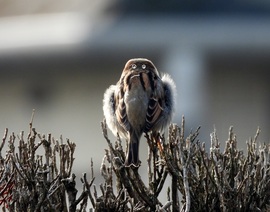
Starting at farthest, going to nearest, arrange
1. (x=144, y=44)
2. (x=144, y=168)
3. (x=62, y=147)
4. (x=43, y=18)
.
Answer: (x=43, y=18) < (x=144, y=44) < (x=144, y=168) < (x=62, y=147)

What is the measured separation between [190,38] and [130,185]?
54.6 feet

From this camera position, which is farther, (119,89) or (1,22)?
(1,22)

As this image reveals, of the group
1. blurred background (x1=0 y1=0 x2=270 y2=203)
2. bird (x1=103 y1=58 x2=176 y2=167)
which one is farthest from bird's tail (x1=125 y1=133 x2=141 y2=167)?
blurred background (x1=0 y1=0 x2=270 y2=203)

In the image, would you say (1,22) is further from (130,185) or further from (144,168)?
(130,185)

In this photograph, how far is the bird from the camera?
9.34 metres

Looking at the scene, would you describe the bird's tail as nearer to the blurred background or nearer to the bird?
the bird

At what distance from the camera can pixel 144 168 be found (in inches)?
837

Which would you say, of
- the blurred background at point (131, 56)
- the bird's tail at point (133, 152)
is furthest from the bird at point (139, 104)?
the blurred background at point (131, 56)

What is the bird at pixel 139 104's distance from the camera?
934 cm

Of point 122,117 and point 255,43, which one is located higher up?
point 255,43

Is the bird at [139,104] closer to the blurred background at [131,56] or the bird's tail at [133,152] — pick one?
the bird's tail at [133,152]

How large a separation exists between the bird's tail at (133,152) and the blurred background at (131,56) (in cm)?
1380

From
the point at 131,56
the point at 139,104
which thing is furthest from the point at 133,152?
the point at 131,56

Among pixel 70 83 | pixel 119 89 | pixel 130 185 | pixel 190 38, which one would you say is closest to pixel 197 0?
pixel 190 38
